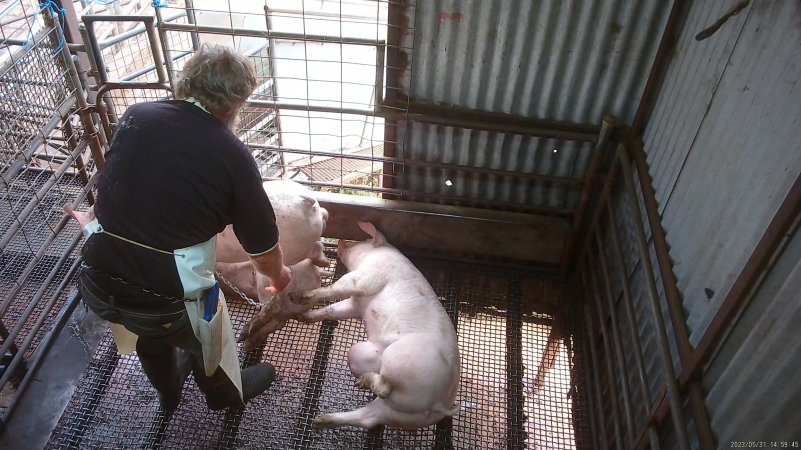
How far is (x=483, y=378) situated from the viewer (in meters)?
3.54

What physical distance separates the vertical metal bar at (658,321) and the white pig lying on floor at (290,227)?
5.86 feet

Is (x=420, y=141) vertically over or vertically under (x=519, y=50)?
under

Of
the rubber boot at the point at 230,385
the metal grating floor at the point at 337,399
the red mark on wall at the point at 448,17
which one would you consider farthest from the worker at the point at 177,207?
the red mark on wall at the point at 448,17

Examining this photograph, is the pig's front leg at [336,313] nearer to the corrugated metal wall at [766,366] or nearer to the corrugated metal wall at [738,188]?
the corrugated metal wall at [738,188]

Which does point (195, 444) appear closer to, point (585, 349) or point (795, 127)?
point (585, 349)

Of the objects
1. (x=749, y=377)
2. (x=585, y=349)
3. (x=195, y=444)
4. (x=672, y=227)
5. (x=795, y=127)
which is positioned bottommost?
(x=585, y=349)

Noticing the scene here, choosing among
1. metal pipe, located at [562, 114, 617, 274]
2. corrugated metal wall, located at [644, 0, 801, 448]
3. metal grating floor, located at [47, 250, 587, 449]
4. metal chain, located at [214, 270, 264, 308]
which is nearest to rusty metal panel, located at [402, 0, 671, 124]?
metal pipe, located at [562, 114, 617, 274]

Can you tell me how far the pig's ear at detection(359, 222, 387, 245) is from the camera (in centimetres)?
395

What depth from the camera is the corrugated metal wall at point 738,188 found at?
1.84 meters

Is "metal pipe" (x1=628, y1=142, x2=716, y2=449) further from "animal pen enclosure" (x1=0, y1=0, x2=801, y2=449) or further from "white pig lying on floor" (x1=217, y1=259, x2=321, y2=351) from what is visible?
"white pig lying on floor" (x1=217, y1=259, x2=321, y2=351)

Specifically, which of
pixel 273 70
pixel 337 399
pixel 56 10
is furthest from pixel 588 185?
pixel 56 10

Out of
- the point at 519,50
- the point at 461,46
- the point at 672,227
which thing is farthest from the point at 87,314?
the point at 672,227

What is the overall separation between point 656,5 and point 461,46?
1.07 meters

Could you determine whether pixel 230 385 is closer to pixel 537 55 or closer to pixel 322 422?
pixel 322 422
